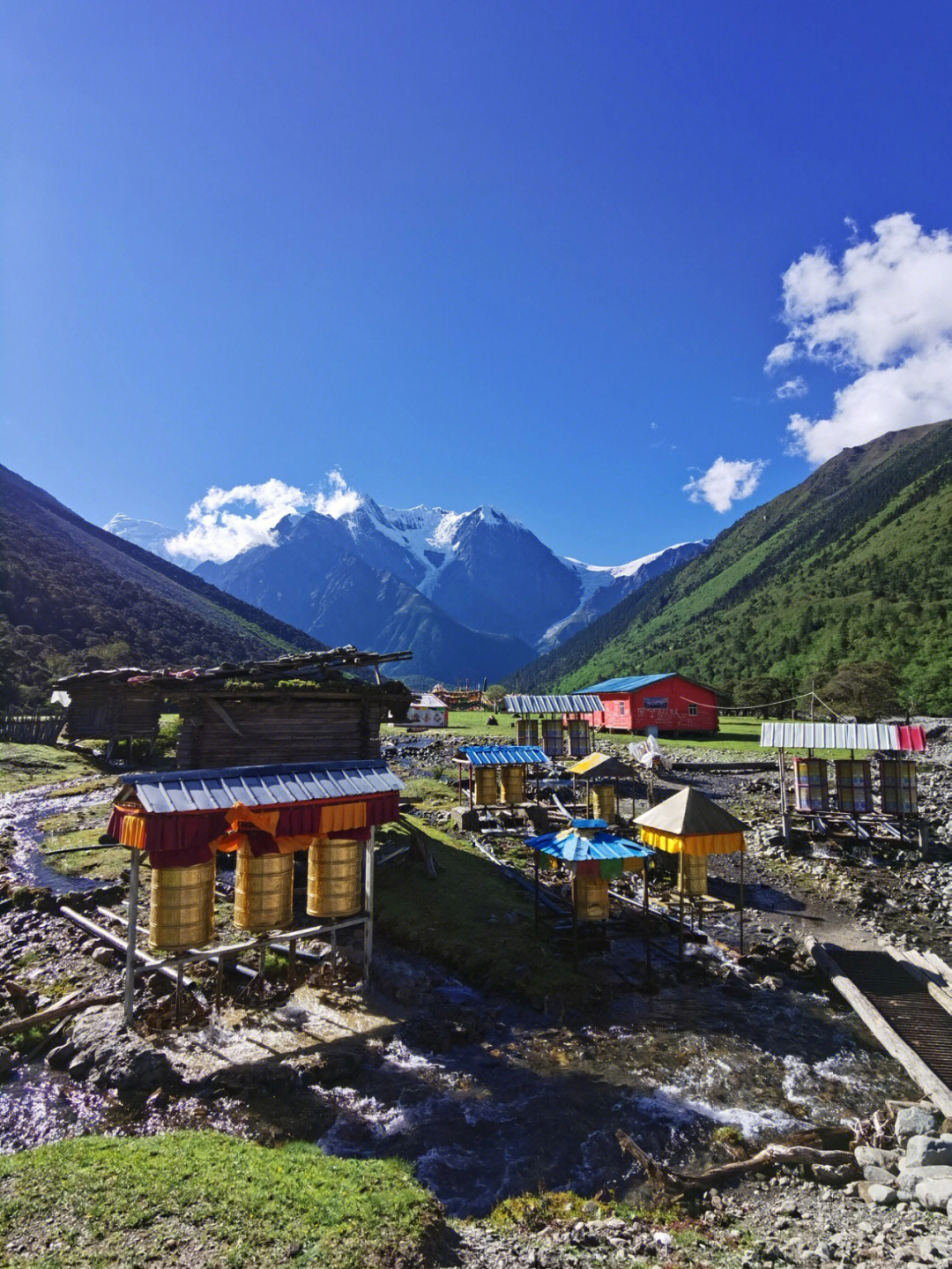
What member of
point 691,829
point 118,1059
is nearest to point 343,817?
point 118,1059

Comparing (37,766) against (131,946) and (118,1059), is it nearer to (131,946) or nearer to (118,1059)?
(131,946)

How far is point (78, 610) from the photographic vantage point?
94938 mm

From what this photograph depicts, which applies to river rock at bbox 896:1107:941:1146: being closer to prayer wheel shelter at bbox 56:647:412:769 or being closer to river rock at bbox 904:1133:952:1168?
river rock at bbox 904:1133:952:1168

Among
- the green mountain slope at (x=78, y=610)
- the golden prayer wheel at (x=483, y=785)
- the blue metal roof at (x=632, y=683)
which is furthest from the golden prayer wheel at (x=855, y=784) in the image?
the green mountain slope at (x=78, y=610)

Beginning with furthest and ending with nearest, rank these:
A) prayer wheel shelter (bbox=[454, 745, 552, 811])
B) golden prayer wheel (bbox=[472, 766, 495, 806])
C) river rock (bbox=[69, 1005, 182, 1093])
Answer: golden prayer wheel (bbox=[472, 766, 495, 806]) < prayer wheel shelter (bbox=[454, 745, 552, 811]) < river rock (bbox=[69, 1005, 182, 1093])

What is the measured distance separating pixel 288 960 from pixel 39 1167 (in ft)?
23.4

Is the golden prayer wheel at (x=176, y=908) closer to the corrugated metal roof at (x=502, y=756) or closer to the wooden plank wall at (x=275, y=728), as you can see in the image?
the wooden plank wall at (x=275, y=728)

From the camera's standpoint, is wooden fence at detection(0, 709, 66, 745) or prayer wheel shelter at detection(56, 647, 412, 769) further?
wooden fence at detection(0, 709, 66, 745)

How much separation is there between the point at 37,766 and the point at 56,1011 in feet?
117

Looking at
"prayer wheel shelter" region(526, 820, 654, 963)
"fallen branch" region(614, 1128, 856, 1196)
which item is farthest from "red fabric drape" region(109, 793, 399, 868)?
"fallen branch" region(614, 1128, 856, 1196)

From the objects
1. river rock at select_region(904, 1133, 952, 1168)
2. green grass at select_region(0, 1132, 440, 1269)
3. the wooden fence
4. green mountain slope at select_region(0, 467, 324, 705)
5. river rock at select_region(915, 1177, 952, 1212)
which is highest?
green mountain slope at select_region(0, 467, 324, 705)

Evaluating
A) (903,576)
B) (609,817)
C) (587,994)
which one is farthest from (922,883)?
(903,576)

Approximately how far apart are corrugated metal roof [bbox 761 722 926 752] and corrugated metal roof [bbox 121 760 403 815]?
18.0 m

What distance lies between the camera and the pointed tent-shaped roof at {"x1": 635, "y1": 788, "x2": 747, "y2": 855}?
14680mm
